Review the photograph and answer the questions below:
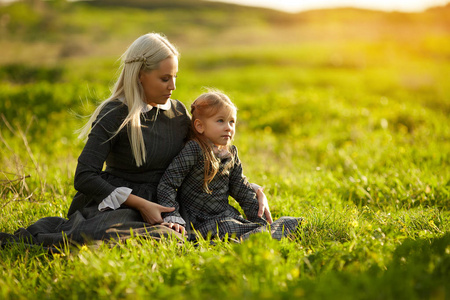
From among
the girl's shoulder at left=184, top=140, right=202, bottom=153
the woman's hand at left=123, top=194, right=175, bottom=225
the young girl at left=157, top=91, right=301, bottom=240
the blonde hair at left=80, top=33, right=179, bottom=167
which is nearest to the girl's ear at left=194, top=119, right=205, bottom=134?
the young girl at left=157, top=91, right=301, bottom=240

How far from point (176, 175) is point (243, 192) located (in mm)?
617

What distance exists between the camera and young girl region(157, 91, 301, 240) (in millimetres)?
3252

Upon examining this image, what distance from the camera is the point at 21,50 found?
15141 millimetres

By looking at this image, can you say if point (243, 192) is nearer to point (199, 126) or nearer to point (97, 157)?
point (199, 126)

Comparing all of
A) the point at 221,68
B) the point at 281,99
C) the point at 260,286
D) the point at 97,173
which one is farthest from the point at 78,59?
the point at 260,286

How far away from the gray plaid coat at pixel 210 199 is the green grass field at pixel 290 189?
0.22 m

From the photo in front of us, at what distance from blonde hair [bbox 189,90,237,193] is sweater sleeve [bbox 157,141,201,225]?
0.08 m

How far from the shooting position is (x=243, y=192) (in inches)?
139

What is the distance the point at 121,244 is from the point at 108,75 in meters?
11.9

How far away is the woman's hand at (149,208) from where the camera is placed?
10.2 feet

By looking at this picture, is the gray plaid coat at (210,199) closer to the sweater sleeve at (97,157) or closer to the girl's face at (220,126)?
the girl's face at (220,126)

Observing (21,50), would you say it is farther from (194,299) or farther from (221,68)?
(194,299)

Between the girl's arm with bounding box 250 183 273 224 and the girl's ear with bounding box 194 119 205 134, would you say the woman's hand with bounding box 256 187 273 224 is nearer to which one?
the girl's arm with bounding box 250 183 273 224

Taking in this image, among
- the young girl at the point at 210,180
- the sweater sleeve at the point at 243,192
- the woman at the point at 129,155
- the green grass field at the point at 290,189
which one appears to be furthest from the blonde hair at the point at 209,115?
the green grass field at the point at 290,189
